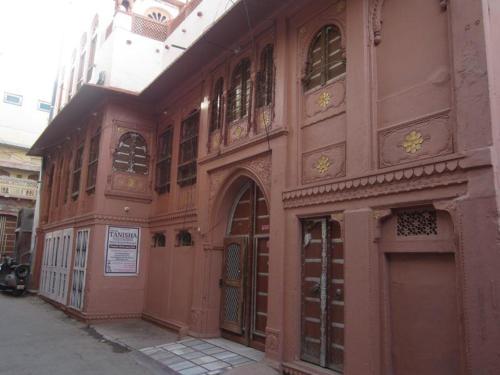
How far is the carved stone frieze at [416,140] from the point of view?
16.3 feet

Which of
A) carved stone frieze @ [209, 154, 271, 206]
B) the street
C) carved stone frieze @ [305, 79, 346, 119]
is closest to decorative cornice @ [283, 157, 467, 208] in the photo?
carved stone frieze @ [209, 154, 271, 206]

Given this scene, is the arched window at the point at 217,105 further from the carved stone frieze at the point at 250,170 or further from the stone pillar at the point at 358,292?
the stone pillar at the point at 358,292

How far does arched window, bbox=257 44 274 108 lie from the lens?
26.2ft

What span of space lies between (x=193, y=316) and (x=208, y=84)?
5045 mm

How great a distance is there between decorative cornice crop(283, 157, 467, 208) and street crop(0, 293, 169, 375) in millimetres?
3734

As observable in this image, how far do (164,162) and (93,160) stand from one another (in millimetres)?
2546

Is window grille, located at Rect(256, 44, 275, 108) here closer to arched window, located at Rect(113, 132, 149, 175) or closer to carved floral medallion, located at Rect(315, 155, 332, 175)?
carved floral medallion, located at Rect(315, 155, 332, 175)

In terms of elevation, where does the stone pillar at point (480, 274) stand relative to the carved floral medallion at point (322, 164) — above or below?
below

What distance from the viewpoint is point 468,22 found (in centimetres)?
482

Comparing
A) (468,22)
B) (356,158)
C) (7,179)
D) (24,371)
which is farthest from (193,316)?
(7,179)

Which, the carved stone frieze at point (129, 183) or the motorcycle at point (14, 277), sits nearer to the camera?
the carved stone frieze at point (129, 183)

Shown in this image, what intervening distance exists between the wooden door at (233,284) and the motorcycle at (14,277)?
11.8 meters

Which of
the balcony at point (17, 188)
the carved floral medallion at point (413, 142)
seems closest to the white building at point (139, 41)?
the carved floral medallion at point (413, 142)

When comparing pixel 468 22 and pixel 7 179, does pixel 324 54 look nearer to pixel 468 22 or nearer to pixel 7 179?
pixel 468 22
